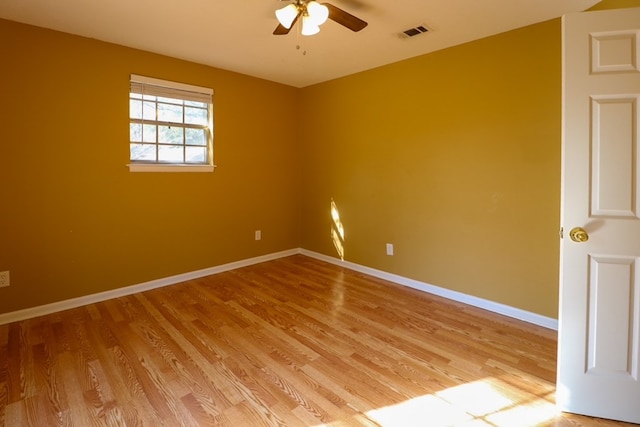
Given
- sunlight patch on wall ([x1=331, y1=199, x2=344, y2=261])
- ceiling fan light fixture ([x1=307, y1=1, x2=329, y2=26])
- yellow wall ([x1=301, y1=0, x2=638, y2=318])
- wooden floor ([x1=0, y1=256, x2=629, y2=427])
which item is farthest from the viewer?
sunlight patch on wall ([x1=331, y1=199, x2=344, y2=261])

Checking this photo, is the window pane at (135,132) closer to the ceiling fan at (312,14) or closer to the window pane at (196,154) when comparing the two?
the window pane at (196,154)

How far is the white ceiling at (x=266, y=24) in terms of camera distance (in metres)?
2.29

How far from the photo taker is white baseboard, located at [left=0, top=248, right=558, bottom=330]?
265 centimetres

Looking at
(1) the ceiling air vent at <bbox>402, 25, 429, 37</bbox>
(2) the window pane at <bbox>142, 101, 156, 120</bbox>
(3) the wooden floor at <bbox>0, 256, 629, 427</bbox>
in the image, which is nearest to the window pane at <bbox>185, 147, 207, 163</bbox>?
(2) the window pane at <bbox>142, 101, 156, 120</bbox>

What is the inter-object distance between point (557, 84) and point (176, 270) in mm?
3911

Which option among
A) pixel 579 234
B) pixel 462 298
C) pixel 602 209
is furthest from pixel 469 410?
pixel 462 298

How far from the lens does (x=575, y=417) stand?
1.64 metres

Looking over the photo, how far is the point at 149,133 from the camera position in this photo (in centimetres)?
333

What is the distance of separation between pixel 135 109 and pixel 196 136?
659 mm

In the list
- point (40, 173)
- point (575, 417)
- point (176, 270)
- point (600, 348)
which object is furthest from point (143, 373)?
point (600, 348)

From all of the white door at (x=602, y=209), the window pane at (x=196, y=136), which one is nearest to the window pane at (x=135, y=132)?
the window pane at (x=196, y=136)

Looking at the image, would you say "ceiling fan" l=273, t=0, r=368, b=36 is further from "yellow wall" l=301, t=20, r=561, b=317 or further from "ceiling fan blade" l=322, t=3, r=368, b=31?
"yellow wall" l=301, t=20, r=561, b=317

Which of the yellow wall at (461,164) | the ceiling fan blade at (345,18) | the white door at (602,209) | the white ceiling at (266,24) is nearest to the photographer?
the white door at (602,209)

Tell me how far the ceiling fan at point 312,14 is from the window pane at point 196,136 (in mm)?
1942
